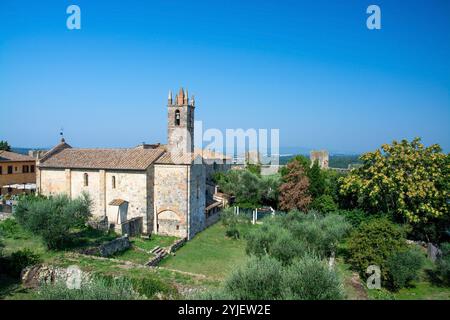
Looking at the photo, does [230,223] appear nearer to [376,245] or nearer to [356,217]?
[356,217]

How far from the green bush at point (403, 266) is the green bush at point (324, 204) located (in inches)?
561

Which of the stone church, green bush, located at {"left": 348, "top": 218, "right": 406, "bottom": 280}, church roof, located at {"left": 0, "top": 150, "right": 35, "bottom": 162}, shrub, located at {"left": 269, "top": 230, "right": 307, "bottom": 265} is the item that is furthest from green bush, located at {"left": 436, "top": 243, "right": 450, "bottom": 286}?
church roof, located at {"left": 0, "top": 150, "right": 35, "bottom": 162}

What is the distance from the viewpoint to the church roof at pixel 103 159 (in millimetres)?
26766

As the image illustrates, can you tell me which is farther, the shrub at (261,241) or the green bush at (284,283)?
the shrub at (261,241)

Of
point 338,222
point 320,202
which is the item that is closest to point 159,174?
point 338,222

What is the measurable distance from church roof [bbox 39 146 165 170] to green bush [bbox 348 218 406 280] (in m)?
16.9

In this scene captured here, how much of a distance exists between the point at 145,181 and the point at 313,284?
1862 centimetres

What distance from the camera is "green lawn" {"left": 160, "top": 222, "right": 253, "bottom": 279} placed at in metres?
19.7

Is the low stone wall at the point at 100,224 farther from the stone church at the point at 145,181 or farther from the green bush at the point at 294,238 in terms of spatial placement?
the green bush at the point at 294,238

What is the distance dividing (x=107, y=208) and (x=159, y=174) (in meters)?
5.53

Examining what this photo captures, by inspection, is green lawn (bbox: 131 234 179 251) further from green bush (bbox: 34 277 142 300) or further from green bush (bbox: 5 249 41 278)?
green bush (bbox: 34 277 142 300)

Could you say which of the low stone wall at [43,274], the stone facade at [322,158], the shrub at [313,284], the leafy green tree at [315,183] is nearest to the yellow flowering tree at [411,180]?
the leafy green tree at [315,183]
